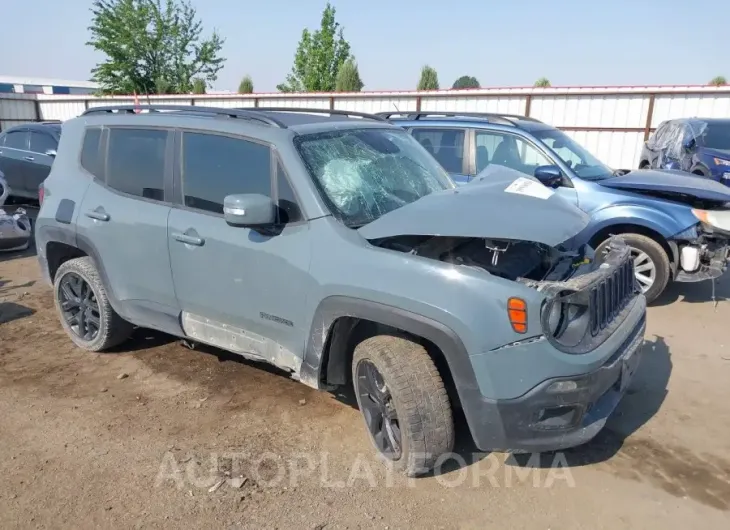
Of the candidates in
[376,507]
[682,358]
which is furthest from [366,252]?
[682,358]

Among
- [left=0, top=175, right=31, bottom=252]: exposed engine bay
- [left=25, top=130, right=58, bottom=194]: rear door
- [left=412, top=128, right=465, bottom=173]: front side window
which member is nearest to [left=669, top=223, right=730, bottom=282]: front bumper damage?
[left=412, top=128, right=465, bottom=173]: front side window

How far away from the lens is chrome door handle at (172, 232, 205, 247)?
12.1 feet

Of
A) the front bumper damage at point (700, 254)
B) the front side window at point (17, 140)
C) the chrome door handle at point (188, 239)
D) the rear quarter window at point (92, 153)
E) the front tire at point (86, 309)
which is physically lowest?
the front tire at point (86, 309)

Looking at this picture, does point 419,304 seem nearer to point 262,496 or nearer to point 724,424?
point 262,496

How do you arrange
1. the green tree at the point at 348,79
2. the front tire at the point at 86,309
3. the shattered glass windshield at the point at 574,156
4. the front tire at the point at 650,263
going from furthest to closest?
1. the green tree at the point at 348,79
2. the shattered glass windshield at the point at 574,156
3. the front tire at the point at 650,263
4. the front tire at the point at 86,309

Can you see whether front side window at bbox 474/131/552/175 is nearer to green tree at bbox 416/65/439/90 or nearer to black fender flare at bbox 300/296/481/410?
black fender flare at bbox 300/296/481/410

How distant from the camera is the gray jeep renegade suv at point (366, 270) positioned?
109 inches

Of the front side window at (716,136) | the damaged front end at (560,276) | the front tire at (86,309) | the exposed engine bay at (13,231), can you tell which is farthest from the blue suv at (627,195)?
the exposed engine bay at (13,231)

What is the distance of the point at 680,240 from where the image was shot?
5867 millimetres

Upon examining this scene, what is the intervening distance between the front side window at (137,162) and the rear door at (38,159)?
278 inches

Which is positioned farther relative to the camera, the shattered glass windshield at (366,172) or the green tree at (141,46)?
the green tree at (141,46)

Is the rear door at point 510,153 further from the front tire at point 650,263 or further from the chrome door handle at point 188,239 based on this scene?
the chrome door handle at point 188,239

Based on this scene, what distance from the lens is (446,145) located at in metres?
6.90

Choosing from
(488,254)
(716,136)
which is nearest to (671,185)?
(488,254)
